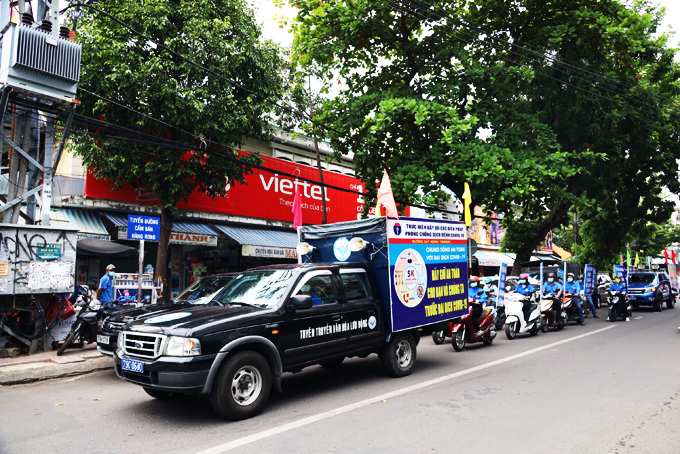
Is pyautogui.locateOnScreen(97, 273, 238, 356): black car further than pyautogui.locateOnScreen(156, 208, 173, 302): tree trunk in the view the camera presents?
No

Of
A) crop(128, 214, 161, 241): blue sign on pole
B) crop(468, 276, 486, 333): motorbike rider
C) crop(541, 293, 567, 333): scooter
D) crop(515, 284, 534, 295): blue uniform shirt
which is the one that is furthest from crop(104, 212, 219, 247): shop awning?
crop(541, 293, 567, 333): scooter

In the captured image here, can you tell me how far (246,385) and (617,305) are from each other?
49.7 ft

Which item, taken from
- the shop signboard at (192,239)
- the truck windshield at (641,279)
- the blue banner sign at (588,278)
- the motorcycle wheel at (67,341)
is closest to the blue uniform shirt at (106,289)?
the motorcycle wheel at (67,341)

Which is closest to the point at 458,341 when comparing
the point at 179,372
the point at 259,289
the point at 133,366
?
the point at 259,289

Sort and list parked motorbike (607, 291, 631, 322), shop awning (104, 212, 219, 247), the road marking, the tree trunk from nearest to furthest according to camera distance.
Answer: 1. the road marking
2. the tree trunk
3. shop awning (104, 212, 219, 247)
4. parked motorbike (607, 291, 631, 322)

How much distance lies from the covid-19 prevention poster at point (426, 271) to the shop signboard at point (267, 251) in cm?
981

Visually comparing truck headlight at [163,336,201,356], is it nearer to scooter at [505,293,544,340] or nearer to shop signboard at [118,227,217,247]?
scooter at [505,293,544,340]

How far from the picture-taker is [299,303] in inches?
231

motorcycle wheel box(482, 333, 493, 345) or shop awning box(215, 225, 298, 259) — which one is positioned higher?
shop awning box(215, 225, 298, 259)

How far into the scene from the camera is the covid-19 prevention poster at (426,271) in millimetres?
7555

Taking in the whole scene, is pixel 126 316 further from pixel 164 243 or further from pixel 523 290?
pixel 523 290

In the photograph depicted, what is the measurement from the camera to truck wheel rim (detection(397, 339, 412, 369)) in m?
7.73

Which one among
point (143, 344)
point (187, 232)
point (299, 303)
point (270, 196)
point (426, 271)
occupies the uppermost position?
point (270, 196)

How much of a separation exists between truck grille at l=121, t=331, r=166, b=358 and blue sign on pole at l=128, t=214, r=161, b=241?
511 cm
